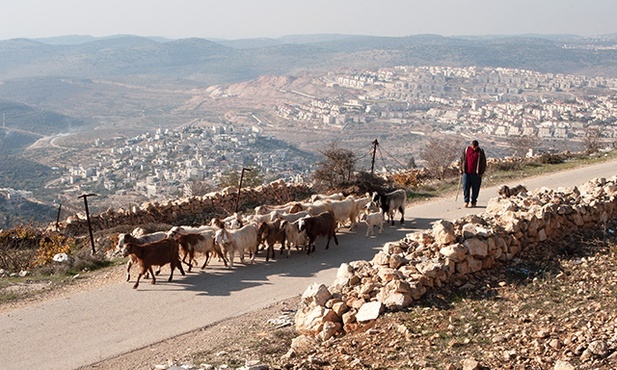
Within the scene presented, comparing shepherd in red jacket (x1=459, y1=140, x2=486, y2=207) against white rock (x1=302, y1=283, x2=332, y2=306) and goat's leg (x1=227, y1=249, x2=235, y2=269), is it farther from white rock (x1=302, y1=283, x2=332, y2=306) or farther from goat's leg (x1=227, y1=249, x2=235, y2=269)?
white rock (x1=302, y1=283, x2=332, y2=306)

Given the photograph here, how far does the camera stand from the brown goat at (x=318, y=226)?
14.0m

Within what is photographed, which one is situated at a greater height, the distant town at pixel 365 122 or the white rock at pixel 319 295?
the white rock at pixel 319 295

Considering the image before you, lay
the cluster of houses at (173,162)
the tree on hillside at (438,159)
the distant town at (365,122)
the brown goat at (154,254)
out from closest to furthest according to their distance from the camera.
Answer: the brown goat at (154,254) < the tree on hillside at (438,159) < the cluster of houses at (173,162) < the distant town at (365,122)

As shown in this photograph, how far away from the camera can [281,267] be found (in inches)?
521

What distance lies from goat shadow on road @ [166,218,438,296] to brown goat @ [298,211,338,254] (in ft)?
0.85

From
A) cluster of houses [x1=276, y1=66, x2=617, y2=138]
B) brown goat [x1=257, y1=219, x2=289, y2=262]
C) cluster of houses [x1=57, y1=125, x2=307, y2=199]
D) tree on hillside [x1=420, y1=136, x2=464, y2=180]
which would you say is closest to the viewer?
brown goat [x1=257, y1=219, x2=289, y2=262]

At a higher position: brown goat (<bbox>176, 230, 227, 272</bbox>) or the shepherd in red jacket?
the shepherd in red jacket

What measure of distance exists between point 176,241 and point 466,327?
6698mm

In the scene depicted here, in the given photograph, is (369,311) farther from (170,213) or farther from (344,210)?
(170,213)

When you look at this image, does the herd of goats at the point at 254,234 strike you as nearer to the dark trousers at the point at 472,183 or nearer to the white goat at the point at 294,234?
the white goat at the point at 294,234

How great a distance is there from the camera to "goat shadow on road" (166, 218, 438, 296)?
12.2 meters

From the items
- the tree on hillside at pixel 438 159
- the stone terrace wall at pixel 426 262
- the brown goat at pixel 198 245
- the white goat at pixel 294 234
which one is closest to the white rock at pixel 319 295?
the stone terrace wall at pixel 426 262

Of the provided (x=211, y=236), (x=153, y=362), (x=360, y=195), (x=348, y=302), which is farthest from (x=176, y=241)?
(x=360, y=195)

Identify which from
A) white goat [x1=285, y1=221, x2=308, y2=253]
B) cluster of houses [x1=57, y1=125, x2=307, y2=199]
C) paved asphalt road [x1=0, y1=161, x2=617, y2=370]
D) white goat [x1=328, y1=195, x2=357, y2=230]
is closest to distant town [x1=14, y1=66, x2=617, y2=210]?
cluster of houses [x1=57, y1=125, x2=307, y2=199]
